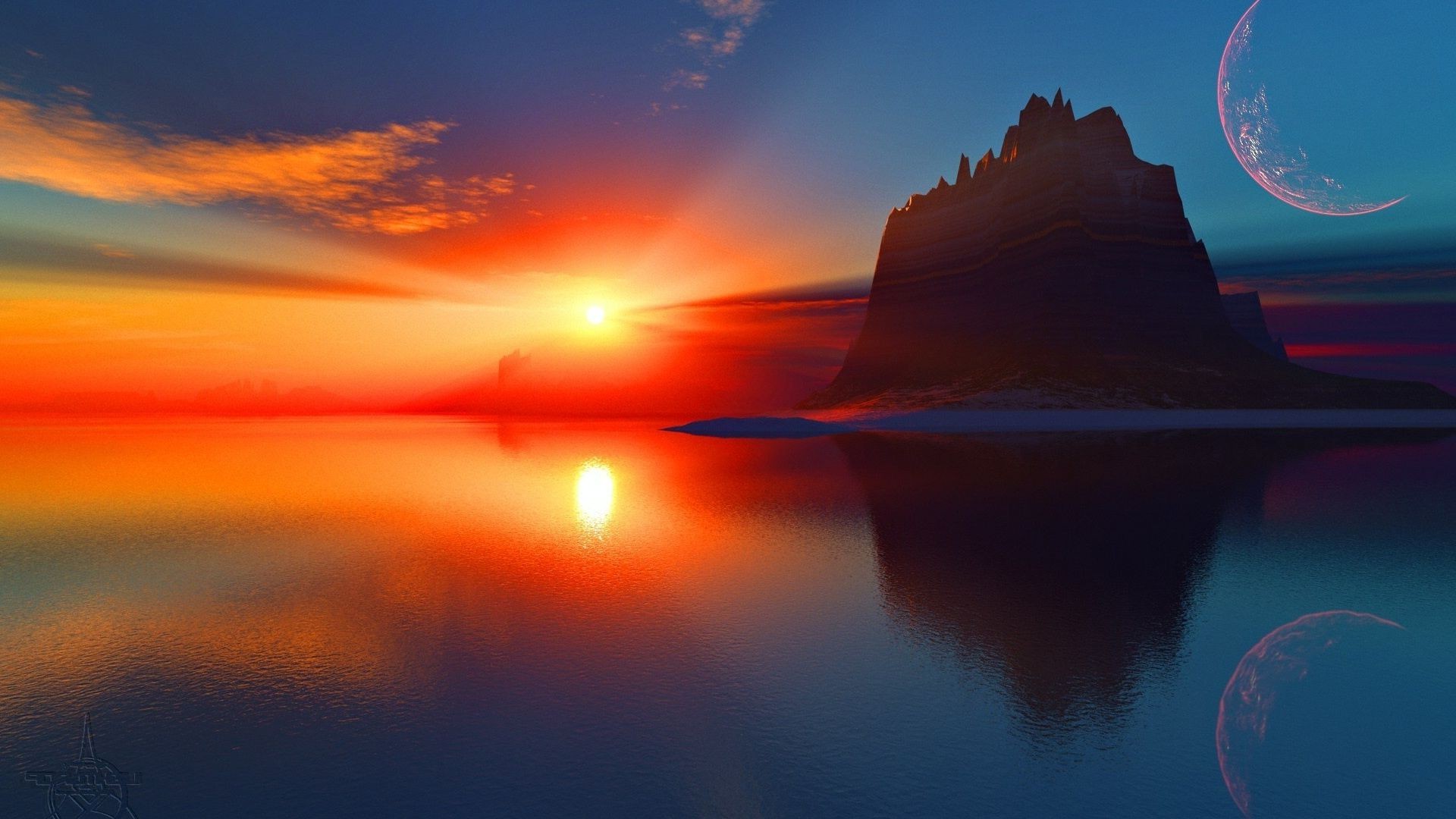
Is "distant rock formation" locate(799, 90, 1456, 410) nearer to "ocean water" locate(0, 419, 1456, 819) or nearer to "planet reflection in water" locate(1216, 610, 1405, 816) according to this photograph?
"ocean water" locate(0, 419, 1456, 819)

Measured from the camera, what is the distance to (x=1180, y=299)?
148 meters

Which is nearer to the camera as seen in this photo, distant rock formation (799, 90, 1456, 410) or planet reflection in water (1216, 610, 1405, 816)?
planet reflection in water (1216, 610, 1405, 816)

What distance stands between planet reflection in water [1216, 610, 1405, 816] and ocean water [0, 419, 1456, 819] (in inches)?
2.6

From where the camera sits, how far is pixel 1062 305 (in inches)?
5561

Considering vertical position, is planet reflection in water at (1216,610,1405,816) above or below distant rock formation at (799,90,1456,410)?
below

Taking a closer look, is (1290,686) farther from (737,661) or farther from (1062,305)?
(1062,305)

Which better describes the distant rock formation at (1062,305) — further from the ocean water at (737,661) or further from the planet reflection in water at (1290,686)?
the planet reflection in water at (1290,686)

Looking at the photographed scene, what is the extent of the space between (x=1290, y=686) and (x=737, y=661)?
747cm

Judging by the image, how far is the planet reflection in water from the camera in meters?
7.61

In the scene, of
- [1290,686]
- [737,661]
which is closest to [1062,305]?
[1290,686]

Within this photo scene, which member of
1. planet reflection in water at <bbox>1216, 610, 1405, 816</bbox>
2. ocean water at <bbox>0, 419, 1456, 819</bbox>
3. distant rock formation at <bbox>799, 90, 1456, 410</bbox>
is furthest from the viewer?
distant rock formation at <bbox>799, 90, 1456, 410</bbox>

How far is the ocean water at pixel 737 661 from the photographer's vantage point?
6.98 m

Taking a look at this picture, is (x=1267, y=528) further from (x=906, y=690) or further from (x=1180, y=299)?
(x=1180, y=299)

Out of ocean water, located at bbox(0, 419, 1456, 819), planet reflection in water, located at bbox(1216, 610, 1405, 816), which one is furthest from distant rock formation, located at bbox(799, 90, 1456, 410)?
planet reflection in water, located at bbox(1216, 610, 1405, 816)
